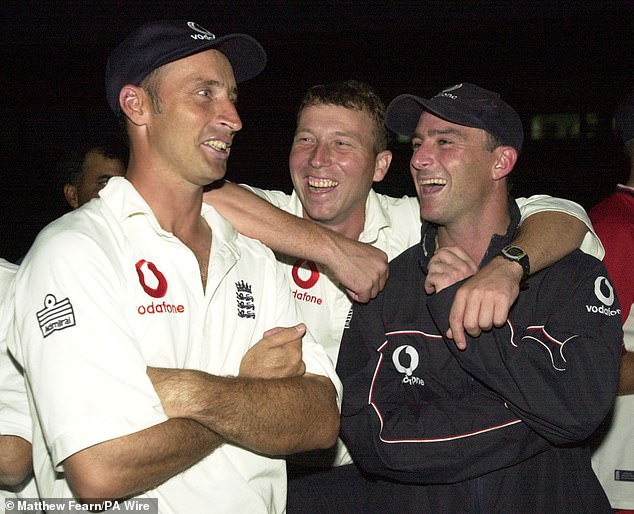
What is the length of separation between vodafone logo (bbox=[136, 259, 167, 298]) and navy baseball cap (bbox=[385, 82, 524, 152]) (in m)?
1.12

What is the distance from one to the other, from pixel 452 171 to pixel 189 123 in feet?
3.02

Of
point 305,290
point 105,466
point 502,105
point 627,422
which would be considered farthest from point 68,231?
point 627,422

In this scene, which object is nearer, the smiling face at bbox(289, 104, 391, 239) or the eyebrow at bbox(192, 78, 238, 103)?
the eyebrow at bbox(192, 78, 238, 103)

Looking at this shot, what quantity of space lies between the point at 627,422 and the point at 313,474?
1159 mm

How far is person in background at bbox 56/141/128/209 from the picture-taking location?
363 centimetres

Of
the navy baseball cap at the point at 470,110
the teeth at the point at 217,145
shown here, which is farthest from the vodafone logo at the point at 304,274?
the teeth at the point at 217,145

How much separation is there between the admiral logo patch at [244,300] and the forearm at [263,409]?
223mm

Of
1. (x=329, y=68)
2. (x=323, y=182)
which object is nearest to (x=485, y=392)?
(x=323, y=182)

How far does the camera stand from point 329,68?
657 centimetres

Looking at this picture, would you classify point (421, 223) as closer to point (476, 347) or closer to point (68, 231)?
point (476, 347)

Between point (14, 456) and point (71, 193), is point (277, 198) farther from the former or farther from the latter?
point (14, 456)

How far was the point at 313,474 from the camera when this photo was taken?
2756 millimetres

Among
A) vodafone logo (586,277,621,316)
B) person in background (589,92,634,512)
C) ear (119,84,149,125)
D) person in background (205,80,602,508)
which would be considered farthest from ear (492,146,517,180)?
ear (119,84,149,125)

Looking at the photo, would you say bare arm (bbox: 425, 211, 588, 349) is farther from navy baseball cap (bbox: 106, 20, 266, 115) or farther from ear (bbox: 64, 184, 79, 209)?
ear (bbox: 64, 184, 79, 209)
